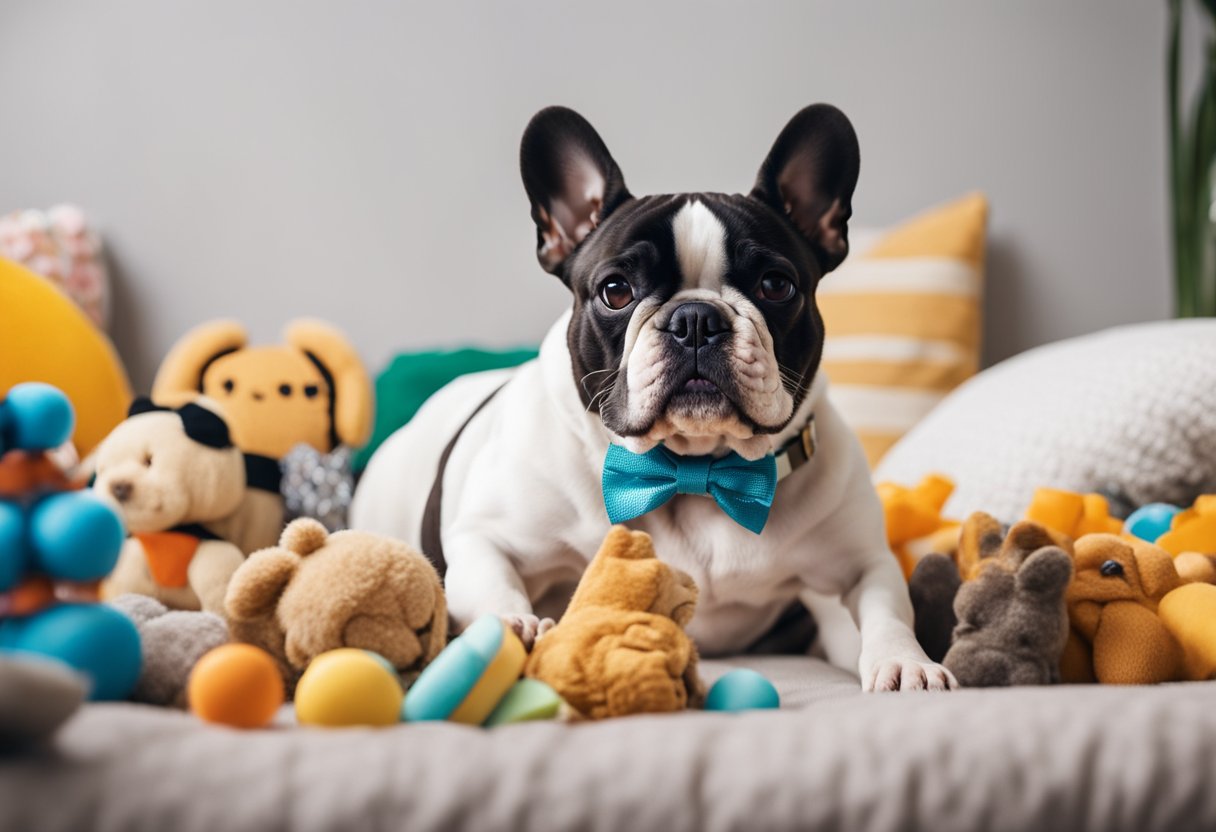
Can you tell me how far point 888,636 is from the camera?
3.57ft

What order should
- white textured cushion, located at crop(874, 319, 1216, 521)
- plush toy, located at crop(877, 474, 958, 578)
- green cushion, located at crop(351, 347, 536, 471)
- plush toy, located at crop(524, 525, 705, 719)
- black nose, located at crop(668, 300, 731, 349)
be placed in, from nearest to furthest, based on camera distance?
plush toy, located at crop(524, 525, 705, 719) → black nose, located at crop(668, 300, 731, 349) → plush toy, located at crop(877, 474, 958, 578) → white textured cushion, located at crop(874, 319, 1216, 521) → green cushion, located at crop(351, 347, 536, 471)

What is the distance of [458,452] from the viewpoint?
1.53m

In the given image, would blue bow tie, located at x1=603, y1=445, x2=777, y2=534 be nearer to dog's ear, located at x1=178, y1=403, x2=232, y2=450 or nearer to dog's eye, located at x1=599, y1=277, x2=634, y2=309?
dog's eye, located at x1=599, y1=277, x2=634, y2=309

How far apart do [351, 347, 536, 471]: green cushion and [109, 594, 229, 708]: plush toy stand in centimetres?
129

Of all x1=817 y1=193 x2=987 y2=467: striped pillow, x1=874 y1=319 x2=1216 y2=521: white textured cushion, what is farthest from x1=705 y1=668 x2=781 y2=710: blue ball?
x1=817 y1=193 x2=987 y2=467: striped pillow

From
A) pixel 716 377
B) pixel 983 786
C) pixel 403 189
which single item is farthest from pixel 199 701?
pixel 403 189

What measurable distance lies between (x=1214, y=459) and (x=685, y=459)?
2.99 feet

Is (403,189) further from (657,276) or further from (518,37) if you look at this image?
(657,276)

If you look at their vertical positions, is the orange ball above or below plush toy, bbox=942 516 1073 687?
above

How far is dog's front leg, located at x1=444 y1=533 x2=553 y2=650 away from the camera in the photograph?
3.69ft

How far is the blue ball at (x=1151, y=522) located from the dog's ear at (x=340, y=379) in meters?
1.19

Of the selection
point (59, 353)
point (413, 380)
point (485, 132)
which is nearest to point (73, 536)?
point (59, 353)

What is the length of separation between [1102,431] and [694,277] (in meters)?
0.80

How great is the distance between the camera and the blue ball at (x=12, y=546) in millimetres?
661
